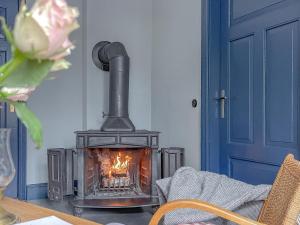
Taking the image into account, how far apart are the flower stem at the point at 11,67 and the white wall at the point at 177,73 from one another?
113 inches

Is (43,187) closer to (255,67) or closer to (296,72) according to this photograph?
(255,67)

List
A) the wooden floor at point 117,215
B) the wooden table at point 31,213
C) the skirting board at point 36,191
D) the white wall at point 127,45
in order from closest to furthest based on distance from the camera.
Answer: the wooden table at point 31,213, the wooden floor at point 117,215, the skirting board at point 36,191, the white wall at point 127,45

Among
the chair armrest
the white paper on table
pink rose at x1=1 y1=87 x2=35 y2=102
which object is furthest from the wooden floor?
pink rose at x1=1 y1=87 x2=35 y2=102

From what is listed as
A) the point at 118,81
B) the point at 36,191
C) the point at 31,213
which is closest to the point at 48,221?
the point at 31,213

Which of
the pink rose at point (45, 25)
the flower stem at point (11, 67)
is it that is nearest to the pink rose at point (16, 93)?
the flower stem at point (11, 67)

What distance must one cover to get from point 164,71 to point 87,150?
1.30 meters

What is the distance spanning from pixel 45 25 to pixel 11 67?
0.43ft

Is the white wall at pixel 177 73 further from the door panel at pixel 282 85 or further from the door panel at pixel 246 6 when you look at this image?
the door panel at pixel 282 85

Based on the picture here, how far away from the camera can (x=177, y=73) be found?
3.78m

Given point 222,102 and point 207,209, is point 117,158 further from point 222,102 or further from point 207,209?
point 207,209

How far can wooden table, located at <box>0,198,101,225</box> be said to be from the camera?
4.17ft

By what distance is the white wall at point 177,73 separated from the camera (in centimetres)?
346

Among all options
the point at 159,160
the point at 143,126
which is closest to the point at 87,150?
the point at 159,160

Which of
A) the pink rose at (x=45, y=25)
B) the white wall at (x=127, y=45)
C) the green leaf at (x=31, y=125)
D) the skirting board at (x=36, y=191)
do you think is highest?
the white wall at (x=127, y=45)
